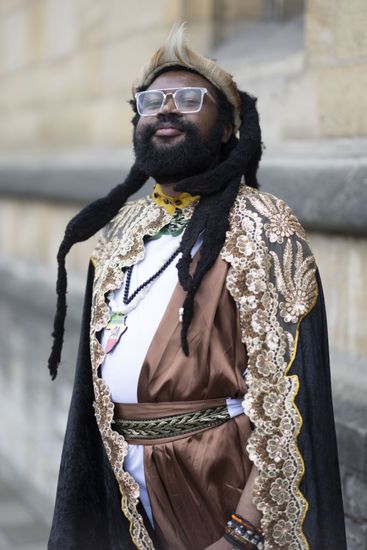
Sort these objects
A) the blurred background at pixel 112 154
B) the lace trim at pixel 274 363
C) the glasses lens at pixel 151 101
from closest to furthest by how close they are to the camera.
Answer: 1. the lace trim at pixel 274 363
2. the glasses lens at pixel 151 101
3. the blurred background at pixel 112 154

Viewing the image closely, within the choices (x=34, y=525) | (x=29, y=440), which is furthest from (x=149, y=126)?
(x=29, y=440)

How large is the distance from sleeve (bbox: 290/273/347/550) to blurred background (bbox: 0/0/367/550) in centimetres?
84

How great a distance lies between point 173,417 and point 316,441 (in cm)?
39

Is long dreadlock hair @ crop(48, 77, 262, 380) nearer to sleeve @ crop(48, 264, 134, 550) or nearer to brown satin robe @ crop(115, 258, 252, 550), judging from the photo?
brown satin robe @ crop(115, 258, 252, 550)

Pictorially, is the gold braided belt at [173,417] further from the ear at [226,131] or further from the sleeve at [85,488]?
the ear at [226,131]

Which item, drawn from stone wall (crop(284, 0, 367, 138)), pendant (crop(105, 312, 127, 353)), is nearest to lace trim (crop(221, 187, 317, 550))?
pendant (crop(105, 312, 127, 353))

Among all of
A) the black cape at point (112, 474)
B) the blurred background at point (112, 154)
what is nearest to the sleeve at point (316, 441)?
the black cape at point (112, 474)

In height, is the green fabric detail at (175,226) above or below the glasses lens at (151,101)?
below

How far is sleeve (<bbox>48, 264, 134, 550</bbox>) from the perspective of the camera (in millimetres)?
3168

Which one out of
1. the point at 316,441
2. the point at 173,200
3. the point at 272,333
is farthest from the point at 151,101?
the point at 316,441

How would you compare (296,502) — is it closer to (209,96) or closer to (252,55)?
(209,96)

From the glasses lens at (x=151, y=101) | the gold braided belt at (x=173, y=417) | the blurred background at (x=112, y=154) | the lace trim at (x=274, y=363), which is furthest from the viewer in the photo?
the blurred background at (x=112, y=154)

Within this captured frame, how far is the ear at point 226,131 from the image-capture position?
3.03 m

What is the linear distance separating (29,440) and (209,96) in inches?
167
